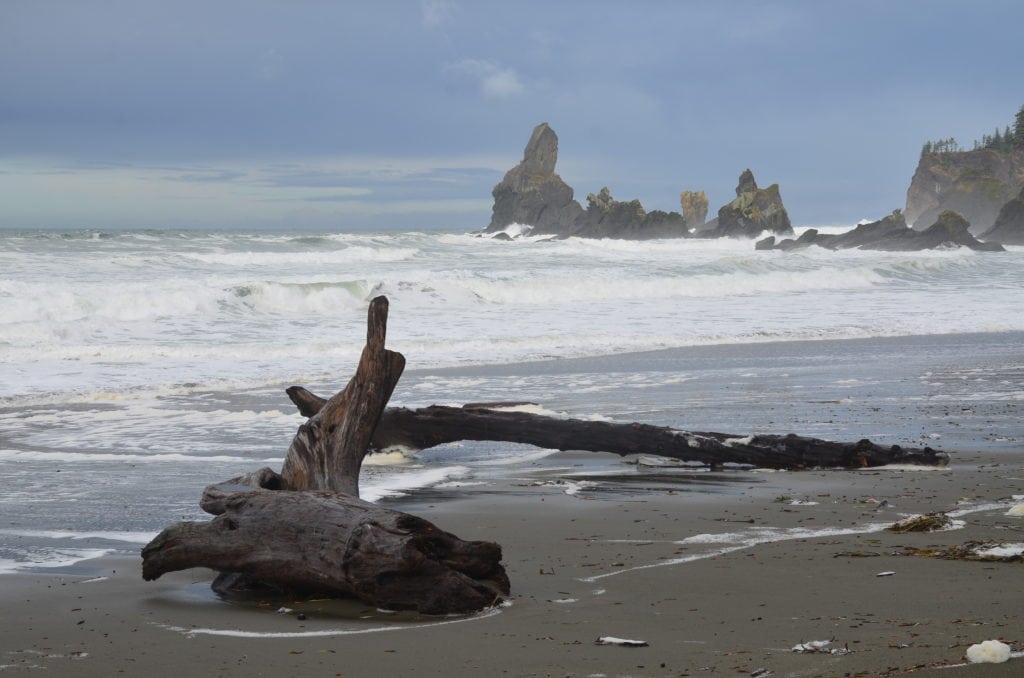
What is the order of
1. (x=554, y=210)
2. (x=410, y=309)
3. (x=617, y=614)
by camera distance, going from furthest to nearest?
(x=554, y=210)
(x=410, y=309)
(x=617, y=614)

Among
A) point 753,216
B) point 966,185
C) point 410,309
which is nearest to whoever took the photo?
point 410,309

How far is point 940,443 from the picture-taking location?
8.50 metres

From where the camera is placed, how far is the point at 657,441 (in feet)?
25.1

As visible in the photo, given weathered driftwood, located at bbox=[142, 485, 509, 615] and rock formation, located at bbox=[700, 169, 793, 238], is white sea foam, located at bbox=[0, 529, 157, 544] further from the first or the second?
rock formation, located at bbox=[700, 169, 793, 238]

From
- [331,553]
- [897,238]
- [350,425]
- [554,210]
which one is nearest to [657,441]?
[350,425]

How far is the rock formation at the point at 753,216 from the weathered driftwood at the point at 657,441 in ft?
285

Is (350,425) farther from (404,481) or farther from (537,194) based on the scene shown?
(537,194)

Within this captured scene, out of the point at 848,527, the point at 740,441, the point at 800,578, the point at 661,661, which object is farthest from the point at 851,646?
the point at 740,441

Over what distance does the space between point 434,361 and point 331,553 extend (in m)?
11.8

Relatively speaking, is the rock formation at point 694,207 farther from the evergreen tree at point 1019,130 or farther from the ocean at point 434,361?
the ocean at point 434,361

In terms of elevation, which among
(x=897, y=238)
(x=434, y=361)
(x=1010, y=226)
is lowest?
(x=434, y=361)

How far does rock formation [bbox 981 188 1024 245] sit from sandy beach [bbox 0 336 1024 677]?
7896cm

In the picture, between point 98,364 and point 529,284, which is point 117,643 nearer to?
point 98,364

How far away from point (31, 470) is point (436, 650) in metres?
5.35
